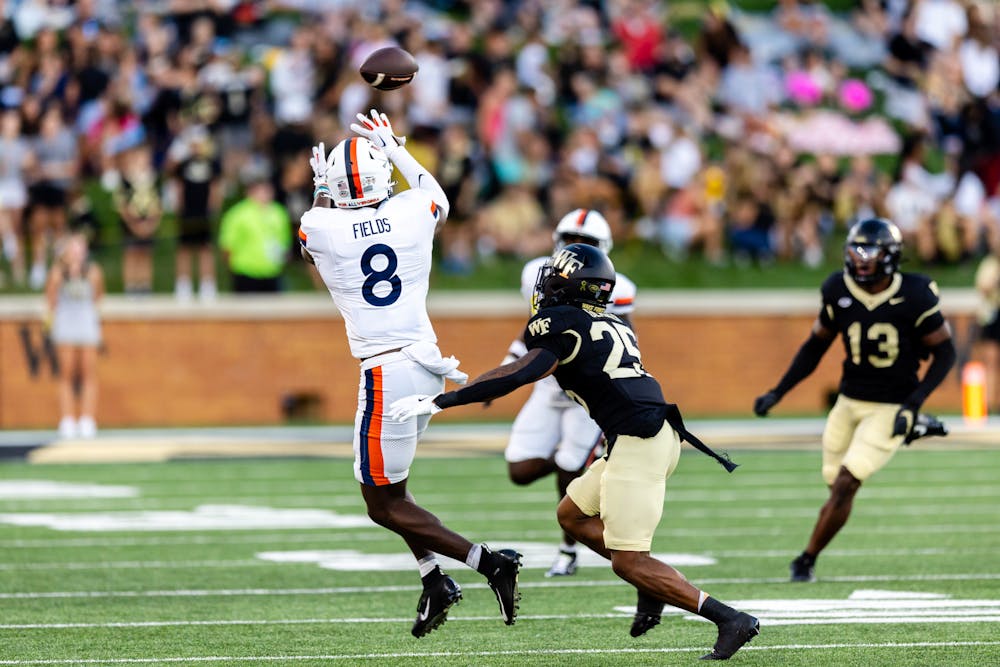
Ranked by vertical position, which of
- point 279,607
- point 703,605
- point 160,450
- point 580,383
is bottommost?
point 160,450

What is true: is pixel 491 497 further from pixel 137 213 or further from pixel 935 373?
pixel 137 213

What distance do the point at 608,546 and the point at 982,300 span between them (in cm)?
1276

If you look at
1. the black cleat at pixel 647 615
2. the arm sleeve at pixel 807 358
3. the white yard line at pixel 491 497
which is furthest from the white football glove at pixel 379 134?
the white yard line at pixel 491 497

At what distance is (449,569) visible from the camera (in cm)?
935

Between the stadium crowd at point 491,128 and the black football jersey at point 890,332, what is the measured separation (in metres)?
10.2

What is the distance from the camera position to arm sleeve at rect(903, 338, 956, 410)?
855 centimetres

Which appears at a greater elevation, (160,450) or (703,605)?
(703,605)

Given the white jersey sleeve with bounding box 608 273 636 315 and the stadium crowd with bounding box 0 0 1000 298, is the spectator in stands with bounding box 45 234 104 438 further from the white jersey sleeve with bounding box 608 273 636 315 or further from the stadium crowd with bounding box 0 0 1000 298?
the white jersey sleeve with bounding box 608 273 636 315

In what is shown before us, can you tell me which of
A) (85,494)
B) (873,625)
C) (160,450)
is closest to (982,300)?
(160,450)

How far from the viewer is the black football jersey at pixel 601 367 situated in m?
6.45

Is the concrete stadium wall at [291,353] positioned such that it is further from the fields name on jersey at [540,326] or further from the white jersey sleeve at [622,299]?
the fields name on jersey at [540,326]

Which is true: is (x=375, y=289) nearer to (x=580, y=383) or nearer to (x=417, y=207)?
(x=417, y=207)

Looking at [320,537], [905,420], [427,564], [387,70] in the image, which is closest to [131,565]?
[320,537]

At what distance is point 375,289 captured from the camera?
7113 millimetres
